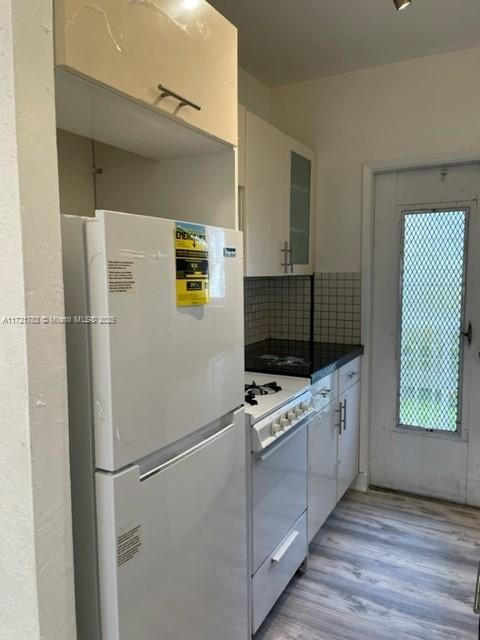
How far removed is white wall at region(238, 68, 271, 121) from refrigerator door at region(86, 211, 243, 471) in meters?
1.77

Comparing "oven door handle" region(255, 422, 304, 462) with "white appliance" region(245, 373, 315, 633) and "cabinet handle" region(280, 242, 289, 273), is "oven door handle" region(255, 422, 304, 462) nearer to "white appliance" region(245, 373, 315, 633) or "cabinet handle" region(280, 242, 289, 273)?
"white appliance" region(245, 373, 315, 633)

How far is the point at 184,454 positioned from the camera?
4.17 feet

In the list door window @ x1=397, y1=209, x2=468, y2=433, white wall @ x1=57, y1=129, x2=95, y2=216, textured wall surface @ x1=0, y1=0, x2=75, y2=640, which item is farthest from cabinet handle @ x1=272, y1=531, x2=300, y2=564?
white wall @ x1=57, y1=129, x2=95, y2=216

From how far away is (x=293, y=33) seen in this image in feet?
7.70

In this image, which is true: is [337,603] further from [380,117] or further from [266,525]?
[380,117]

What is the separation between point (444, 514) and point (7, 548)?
2.55 meters

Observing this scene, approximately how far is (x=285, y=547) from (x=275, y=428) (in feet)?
1.84

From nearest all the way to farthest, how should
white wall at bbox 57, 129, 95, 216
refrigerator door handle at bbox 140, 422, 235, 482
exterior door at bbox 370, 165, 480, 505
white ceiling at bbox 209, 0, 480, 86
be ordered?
refrigerator door handle at bbox 140, 422, 235, 482, white wall at bbox 57, 129, 95, 216, white ceiling at bbox 209, 0, 480, 86, exterior door at bbox 370, 165, 480, 505

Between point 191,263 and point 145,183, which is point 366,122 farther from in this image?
point 191,263

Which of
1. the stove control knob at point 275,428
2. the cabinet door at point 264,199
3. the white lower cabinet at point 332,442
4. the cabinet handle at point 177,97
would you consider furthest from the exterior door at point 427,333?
the cabinet handle at point 177,97

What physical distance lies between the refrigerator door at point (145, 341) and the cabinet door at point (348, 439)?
1.47m

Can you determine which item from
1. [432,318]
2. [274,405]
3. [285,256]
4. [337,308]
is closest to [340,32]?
[285,256]

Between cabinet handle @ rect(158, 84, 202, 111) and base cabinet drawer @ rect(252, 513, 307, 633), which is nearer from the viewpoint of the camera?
cabinet handle @ rect(158, 84, 202, 111)

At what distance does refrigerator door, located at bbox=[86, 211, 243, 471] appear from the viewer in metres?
1.00
